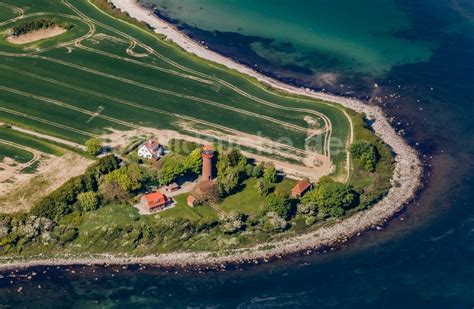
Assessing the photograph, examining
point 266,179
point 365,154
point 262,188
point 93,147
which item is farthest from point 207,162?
point 365,154

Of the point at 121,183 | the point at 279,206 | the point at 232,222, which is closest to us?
the point at 232,222

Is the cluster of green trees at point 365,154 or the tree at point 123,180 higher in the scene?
the cluster of green trees at point 365,154

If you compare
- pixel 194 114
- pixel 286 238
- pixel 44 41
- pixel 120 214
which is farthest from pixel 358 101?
pixel 44 41

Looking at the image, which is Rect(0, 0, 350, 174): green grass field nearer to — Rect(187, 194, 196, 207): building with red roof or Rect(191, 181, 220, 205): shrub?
Rect(191, 181, 220, 205): shrub

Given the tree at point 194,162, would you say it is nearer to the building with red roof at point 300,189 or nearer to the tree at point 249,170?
the tree at point 249,170

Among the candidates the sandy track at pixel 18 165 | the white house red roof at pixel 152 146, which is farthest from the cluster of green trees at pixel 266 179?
the sandy track at pixel 18 165

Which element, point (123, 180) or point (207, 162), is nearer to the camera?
point (123, 180)

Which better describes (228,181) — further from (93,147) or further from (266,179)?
(93,147)
